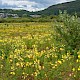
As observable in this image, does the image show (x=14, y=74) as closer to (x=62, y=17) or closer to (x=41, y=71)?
(x=41, y=71)

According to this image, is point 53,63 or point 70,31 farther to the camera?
point 70,31

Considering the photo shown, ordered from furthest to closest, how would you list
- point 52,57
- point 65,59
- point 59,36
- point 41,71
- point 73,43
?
point 59,36, point 73,43, point 52,57, point 65,59, point 41,71

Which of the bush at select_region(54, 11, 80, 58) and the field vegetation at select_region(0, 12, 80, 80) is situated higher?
the bush at select_region(54, 11, 80, 58)

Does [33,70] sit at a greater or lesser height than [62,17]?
lesser

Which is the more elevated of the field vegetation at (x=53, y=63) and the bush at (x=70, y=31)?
the bush at (x=70, y=31)

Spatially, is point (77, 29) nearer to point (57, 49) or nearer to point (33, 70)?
point (57, 49)

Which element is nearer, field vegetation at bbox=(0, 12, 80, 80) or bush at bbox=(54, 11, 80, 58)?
field vegetation at bbox=(0, 12, 80, 80)

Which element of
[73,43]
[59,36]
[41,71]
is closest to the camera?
[41,71]

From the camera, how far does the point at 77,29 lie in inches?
561

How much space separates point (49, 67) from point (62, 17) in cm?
412

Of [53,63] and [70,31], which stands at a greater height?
[70,31]

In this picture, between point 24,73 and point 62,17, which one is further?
point 62,17

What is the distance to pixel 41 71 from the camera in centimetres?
989

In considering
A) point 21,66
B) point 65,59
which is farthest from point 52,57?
point 21,66
